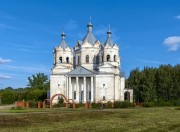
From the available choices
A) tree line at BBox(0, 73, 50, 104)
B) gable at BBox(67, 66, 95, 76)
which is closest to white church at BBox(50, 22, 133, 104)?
gable at BBox(67, 66, 95, 76)

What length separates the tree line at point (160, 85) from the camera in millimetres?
73875

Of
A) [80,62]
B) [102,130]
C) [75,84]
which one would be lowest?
[102,130]

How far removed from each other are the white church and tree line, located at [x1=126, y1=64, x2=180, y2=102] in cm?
365

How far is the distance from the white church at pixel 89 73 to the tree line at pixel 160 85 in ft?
12.0

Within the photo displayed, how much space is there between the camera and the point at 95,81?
66.9m

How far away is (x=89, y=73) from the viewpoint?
221ft

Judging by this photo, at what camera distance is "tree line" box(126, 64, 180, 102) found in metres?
73.9

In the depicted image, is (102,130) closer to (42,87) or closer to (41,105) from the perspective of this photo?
(41,105)

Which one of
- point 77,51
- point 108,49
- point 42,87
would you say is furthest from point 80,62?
point 42,87

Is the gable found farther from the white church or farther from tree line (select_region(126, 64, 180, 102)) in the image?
tree line (select_region(126, 64, 180, 102))

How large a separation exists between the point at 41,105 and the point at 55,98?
8989 mm

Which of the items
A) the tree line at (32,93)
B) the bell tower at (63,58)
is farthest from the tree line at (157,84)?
the tree line at (32,93)

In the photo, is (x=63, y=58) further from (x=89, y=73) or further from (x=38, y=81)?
(x=38, y=81)

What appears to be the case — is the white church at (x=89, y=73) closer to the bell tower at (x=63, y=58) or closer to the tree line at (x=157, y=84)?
the bell tower at (x=63, y=58)
